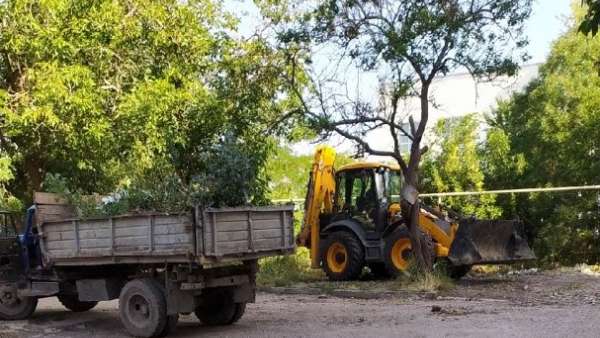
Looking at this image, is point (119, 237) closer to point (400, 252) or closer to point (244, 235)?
point (244, 235)

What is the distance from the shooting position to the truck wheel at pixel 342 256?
57.1ft

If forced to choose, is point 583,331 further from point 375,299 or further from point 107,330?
point 107,330

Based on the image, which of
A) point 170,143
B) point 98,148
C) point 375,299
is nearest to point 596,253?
point 375,299

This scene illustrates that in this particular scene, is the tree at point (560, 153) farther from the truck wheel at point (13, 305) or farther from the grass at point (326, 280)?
the truck wheel at point (13, 305)

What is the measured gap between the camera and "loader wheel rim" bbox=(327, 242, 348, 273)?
1783 cm

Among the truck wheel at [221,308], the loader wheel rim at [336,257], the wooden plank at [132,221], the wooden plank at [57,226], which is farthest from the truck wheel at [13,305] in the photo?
the loader wheel rim at [336,257]

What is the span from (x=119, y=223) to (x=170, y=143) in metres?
6.92

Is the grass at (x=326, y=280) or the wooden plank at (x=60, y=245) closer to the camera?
the wooden plank at (x=60, y=245)

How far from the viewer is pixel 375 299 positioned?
555 inches

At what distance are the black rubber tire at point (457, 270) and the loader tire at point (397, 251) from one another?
90cm

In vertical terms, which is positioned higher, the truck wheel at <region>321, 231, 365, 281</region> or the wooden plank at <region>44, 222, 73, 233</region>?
the wooden plank at <region>44, 222, 73, 233</region>

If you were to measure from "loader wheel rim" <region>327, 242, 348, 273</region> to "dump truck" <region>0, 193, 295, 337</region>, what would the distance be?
6775 millimetres

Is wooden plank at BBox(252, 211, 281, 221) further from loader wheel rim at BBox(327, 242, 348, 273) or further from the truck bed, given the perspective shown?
loader wheel rim at BBox(327, 242, 348, 273)

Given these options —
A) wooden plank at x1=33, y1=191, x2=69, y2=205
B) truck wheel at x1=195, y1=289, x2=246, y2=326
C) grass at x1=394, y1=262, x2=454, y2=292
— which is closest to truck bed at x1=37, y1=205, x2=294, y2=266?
wooden plank at x1=33, y1=191, x2=69, y2=205
